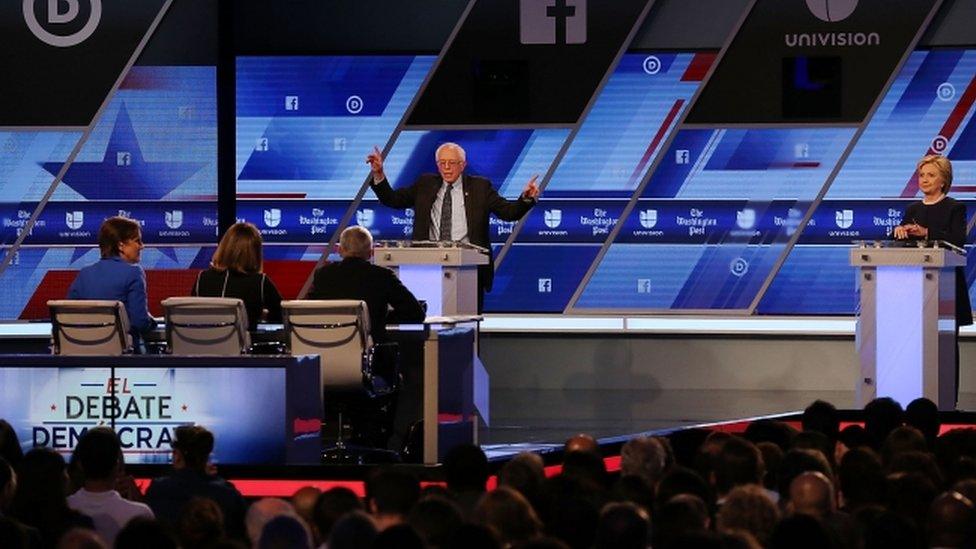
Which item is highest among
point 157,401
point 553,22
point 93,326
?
point 553,22

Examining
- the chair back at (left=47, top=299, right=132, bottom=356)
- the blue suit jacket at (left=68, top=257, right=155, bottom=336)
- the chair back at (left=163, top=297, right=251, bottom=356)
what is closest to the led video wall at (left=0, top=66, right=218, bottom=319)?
the blue suit jacket at (left=68, top=257, right=155, bottom=336)

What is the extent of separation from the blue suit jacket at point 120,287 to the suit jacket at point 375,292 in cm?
81

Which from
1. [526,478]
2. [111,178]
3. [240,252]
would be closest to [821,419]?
[526,478]

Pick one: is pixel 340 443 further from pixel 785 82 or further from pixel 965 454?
pixel 785 82

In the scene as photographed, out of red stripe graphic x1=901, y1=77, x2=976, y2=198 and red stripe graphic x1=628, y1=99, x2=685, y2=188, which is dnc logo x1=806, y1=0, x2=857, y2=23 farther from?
red stripe graphic x1=628, y1=99, x2=685, y2=188

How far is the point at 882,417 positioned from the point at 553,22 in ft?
17.7

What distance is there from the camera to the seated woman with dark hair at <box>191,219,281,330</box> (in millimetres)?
8398

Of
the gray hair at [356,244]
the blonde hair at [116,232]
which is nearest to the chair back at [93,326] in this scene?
the blonde hair at [116,232]

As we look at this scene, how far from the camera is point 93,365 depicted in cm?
730

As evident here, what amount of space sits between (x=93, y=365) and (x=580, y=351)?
5.37 m

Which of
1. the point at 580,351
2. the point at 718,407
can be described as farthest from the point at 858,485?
the point at 580,351

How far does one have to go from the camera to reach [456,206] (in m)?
10.0

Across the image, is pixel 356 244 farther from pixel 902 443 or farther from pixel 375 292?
pixel 902 443

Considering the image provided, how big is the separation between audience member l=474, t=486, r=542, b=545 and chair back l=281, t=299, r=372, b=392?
344cm
